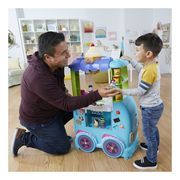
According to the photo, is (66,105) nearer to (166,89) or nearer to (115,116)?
(115,116)

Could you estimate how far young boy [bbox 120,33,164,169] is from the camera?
95 cm

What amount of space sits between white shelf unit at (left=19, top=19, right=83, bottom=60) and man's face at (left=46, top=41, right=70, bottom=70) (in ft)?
10.2

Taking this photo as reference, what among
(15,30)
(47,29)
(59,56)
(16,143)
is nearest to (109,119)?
(59,56)

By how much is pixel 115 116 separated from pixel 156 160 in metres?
0.33

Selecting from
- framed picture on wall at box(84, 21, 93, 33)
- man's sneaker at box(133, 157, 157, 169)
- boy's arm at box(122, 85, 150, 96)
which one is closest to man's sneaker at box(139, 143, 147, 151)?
man's sneaker at box(133, 157, 157, 169)

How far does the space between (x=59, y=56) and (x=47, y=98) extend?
237 mm

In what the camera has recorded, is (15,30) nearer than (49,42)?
No

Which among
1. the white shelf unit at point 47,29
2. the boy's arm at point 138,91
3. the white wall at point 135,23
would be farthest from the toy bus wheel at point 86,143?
the white wall at point 135,23

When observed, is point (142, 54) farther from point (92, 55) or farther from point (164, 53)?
point (164, 53)

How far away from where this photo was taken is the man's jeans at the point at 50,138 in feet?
3.91

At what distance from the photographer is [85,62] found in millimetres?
1117

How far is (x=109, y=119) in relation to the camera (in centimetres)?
122
